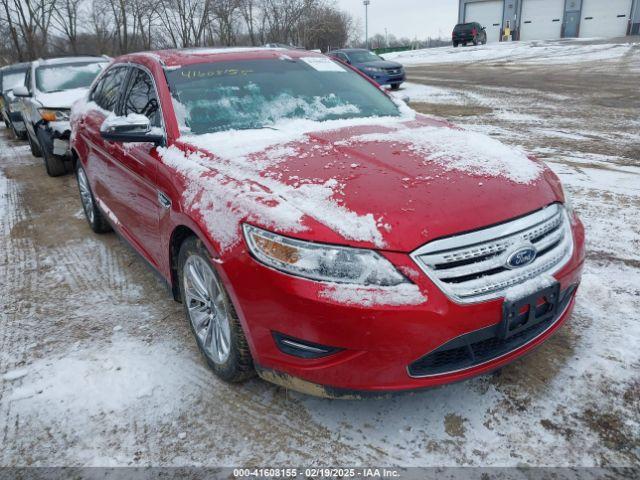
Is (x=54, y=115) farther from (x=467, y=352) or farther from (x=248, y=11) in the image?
(x=248, y=11)

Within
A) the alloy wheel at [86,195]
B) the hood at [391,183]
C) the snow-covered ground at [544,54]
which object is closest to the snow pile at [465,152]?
the hood at [391,183]

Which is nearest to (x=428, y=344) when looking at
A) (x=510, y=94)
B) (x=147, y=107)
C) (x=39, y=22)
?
(x=147, y=107)

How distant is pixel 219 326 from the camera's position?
2.48 meters

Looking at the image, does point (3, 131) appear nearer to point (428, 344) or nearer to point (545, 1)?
point (428, 344)

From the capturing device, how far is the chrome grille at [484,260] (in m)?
1.92

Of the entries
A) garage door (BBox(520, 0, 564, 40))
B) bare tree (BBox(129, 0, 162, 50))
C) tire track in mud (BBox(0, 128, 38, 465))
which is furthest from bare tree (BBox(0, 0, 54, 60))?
garage door (BBox(520, 0, 564, 40))

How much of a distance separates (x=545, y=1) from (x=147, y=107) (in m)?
54.0

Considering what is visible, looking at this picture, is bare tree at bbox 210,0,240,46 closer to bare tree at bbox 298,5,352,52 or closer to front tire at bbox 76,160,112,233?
bare tree at bbox 298,5,352,52

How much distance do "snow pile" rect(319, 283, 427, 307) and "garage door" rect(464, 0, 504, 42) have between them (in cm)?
5450

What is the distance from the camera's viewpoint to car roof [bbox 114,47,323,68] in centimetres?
339

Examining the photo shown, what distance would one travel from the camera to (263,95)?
327 cm

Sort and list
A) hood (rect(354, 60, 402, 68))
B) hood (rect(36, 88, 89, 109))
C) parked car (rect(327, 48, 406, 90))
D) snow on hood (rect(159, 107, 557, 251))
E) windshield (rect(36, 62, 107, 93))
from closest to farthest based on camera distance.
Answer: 1. snow on hood (rect(159, 107, 557, 251))
2. hood (rect(36, 88, 89, 109))
3. windshield (rect(36, 62, 107, 93))
4. parked car (rect(327, 48, 406, 90))
5. hood (rect(354, 60, 402, 68))

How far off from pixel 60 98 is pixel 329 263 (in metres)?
7.05

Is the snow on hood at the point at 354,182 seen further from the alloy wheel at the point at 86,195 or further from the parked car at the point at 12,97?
the parked car at the point at 12,97
